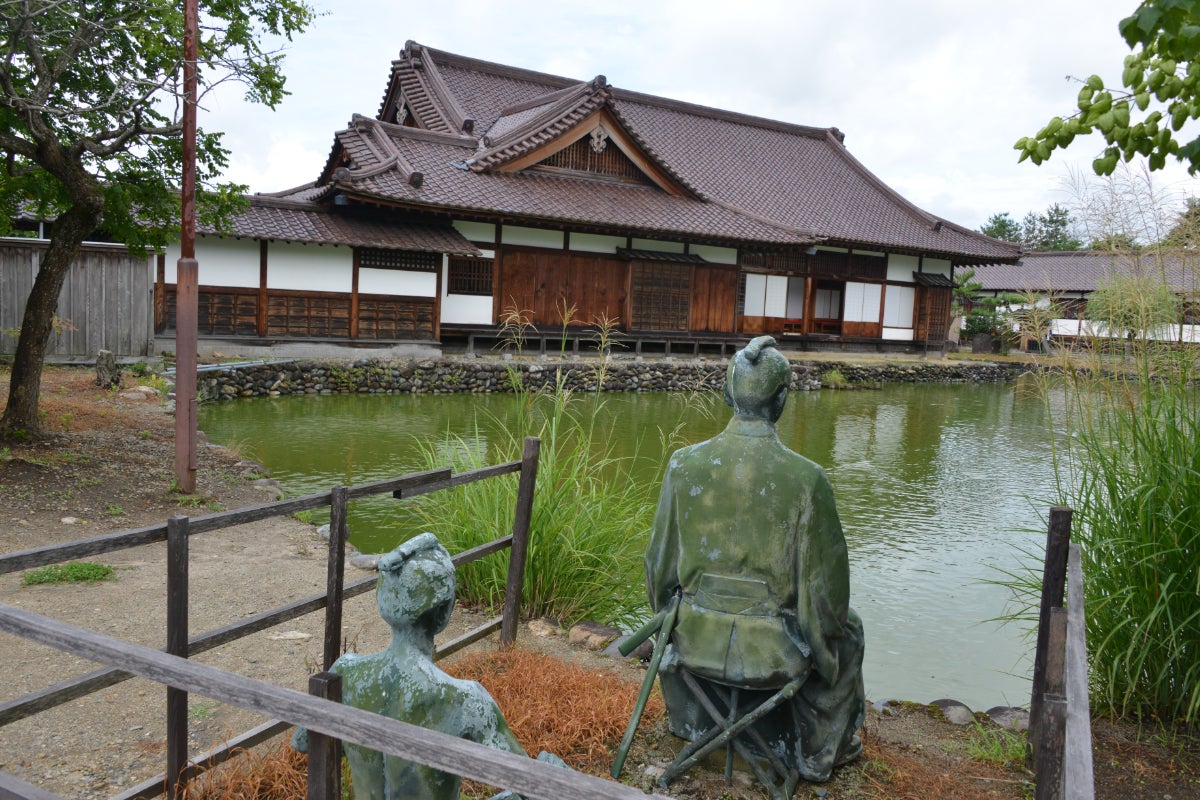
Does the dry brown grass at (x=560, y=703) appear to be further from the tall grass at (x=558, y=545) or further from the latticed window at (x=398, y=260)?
the latticed window at (x=398, y=260)

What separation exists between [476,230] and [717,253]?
5633 millimetres

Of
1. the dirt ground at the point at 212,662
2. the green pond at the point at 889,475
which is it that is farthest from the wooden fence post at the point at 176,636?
the green pond at the point at 889,475

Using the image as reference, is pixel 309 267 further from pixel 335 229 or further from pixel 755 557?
pixel 755 557

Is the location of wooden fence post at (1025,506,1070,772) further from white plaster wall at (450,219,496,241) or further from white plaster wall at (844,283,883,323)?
white plaster wall at (844,283,883,323)

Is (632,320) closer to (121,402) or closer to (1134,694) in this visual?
(121,402)

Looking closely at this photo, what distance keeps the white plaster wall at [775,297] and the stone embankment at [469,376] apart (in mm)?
1990

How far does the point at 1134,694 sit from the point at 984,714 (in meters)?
0.64

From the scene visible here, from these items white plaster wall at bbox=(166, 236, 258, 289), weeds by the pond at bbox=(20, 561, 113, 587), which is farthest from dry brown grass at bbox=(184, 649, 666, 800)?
white plaster wall at bbox=(166, 236, 258, 289)

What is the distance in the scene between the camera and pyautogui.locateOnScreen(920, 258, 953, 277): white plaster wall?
22.5 metres

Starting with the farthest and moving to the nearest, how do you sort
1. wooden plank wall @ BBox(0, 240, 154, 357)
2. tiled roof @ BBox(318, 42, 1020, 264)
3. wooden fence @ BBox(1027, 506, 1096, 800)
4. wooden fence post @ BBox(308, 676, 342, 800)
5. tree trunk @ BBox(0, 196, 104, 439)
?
tiled roof @ BBox(318, 42, 1020, 264) → wooden plank wall @ BBox(0, 240, 154, 357) → tree trunk @ BBox(0, 196, 104, 439) → wooden fence post @ BBox(308, 676, 342, 800) → wooden fence @ BBox(1027, 506, 1096, 800)

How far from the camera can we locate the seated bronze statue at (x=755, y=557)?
2.46 m

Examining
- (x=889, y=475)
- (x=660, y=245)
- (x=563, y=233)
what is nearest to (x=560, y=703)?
(x=889, y=475)

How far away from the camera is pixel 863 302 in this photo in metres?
21.8

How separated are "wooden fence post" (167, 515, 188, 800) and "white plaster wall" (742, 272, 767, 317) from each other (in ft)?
58.6
